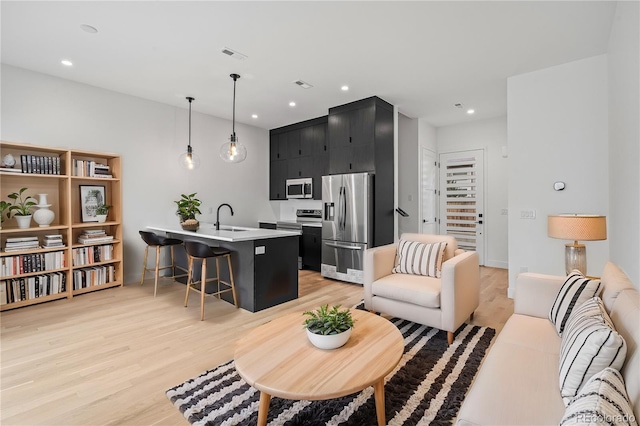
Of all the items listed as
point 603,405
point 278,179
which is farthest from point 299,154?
point 603,405

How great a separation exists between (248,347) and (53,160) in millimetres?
3811

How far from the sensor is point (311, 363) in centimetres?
152

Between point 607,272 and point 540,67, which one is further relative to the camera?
point 540,67

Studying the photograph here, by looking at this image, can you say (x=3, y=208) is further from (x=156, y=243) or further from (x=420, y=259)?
(x=420, y=259)

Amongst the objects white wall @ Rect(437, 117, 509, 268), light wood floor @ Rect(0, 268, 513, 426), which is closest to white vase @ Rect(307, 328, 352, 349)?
light wood floor @ Rect(0, 268, 513, 426)

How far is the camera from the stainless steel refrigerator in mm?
4535

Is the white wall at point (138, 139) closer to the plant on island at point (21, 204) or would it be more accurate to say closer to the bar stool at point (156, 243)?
the bar stool at point (156, 243)

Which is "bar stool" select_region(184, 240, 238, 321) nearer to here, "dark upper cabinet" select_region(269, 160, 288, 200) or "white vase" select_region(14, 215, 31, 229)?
"white vase" select_region(14, 215, 31, 229)

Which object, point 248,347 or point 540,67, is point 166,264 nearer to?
point 248,347

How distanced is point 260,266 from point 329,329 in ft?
6.15

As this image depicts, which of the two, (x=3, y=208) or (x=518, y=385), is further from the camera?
(x=3, y=208)

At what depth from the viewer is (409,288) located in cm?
272

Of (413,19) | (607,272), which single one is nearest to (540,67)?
(413,19)

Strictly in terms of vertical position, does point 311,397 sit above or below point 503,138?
below
